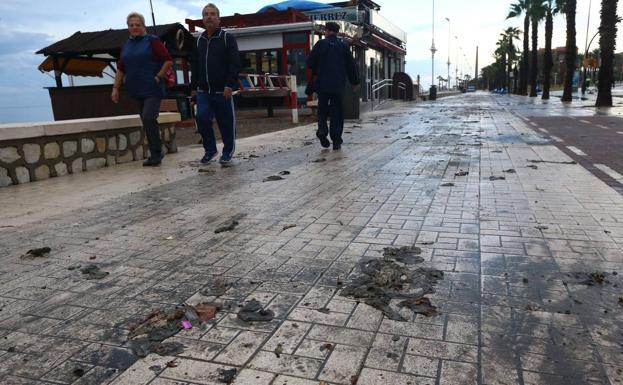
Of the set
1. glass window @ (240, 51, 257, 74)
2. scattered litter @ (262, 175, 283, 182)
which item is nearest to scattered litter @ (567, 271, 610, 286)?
scattered litter @ (262, 175, 283, 182)

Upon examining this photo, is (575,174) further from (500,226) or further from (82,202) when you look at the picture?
(82,202)

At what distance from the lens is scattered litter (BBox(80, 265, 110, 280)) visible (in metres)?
3.21

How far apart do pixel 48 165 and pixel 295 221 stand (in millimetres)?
4330

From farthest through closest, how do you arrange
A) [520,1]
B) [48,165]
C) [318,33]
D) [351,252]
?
[520,1]
[318,33]
[48,165]
[351,252]

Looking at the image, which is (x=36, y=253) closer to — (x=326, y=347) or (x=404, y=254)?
(x=326, y=347)

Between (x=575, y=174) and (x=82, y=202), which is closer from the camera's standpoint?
(x=82, y=202)

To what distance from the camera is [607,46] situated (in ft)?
70.1

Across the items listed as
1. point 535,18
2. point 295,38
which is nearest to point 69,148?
point 295,38

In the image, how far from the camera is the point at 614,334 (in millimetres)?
2311

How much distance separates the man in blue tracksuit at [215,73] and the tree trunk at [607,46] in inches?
773

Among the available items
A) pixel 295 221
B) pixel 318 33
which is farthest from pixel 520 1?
pixel 295 221

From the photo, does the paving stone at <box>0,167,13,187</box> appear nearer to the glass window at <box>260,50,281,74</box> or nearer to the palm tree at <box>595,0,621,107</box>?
the glass window at <box>260,50,281,74</box>

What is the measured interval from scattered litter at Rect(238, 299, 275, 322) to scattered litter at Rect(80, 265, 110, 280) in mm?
1124

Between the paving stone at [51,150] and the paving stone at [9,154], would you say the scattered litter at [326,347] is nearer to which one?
the paving stone at [9,154]
